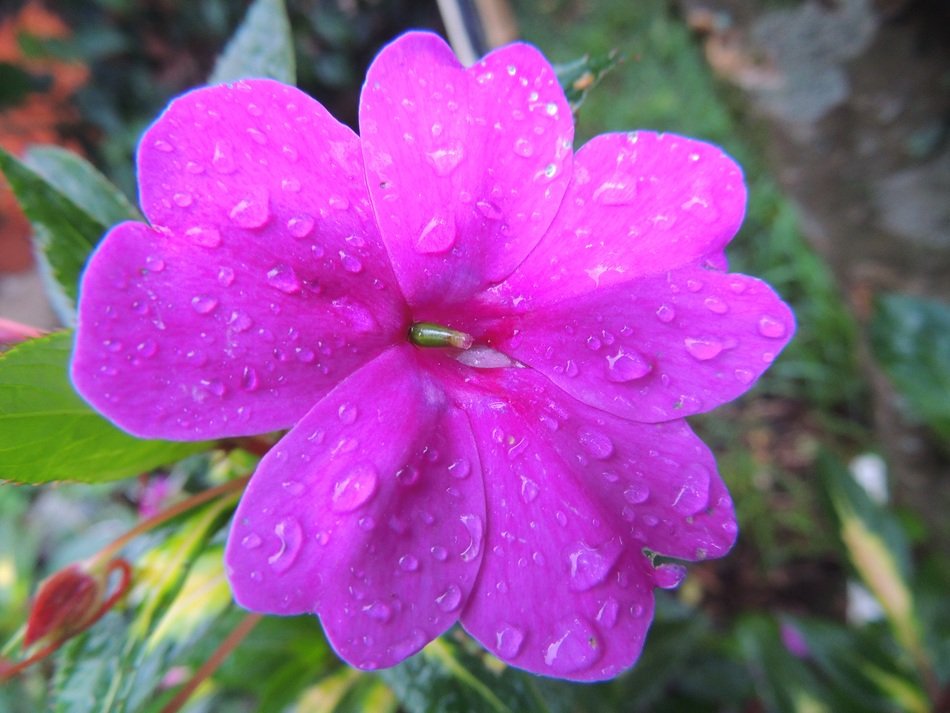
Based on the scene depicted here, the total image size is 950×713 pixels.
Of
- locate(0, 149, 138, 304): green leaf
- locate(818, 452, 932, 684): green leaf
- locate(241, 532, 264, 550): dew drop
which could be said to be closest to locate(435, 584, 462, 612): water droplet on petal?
locate(241, 532, 264, 550): dew drop

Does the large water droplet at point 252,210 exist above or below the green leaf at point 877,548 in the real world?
above

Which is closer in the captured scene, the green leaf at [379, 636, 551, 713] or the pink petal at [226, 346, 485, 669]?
the pink petal at [226, 346, 485, 669]

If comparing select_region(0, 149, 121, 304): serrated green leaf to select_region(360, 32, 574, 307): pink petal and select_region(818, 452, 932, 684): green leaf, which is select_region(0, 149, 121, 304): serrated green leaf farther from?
select_region(818, 452, 932, 684): green leaf

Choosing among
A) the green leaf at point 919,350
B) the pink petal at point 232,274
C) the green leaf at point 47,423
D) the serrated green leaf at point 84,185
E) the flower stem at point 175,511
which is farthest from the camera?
the green leaf at point 919,350

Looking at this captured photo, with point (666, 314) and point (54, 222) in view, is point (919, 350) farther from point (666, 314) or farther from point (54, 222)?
point (54, 222)

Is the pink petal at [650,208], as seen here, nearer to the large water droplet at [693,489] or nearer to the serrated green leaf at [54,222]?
the large water droplet at [693,489]

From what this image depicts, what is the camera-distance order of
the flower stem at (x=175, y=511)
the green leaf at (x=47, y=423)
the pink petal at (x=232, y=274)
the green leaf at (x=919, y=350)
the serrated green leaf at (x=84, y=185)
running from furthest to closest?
the green leaf at (x=919, y=350) < the serrated green leaf at (x=84, y=185) < the flower stem at (x=175, y=511) < the green leaf at (x=47, y=423) < the pink petal at (x=232, y=274)

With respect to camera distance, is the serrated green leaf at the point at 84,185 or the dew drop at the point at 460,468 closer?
the dew drop at the point at 460,468

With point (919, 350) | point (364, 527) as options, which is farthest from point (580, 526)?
point (919, 350)

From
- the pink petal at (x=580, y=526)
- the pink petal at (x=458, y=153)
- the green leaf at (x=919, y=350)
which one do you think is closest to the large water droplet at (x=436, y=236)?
the pink petal at (x=458, y=153)
